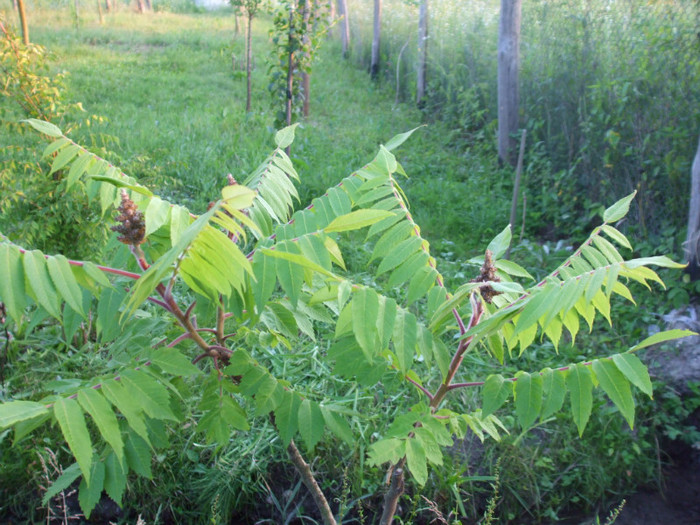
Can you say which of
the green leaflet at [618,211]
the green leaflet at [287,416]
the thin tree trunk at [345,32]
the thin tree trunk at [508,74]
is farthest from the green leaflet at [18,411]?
the thin tree trunk at [345,32]

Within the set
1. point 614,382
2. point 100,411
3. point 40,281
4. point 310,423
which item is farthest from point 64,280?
point 614,382

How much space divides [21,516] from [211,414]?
1.45 m

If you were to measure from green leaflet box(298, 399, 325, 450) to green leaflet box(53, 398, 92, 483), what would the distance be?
1.85 feet

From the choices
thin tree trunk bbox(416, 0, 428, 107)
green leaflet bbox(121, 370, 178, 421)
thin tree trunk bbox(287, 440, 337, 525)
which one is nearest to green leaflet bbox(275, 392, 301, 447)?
thin tree trunk bbox(287, 440, 337, 525)

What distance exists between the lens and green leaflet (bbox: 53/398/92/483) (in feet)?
3.75

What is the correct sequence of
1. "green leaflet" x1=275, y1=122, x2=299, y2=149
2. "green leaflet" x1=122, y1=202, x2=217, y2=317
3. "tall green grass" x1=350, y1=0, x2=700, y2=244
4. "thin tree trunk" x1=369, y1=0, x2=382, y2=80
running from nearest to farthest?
"green leaflet" x1=122, y1=202, x2=217, y2=317 < "green leaflet" x1=275, y1=122, x2=299, y2=149 < "tall green grass" x1=350, y1=0, x2=700, y2=244 < "thin tree trunk" x1=369, y1=0, x2=382, y2=80

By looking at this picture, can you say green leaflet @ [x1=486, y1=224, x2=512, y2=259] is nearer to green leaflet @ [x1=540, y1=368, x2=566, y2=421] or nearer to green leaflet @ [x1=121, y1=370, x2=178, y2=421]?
green leaflet @ [x1=540, y1=368, x2=566, y2=421]

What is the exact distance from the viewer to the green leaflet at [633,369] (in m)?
1.35

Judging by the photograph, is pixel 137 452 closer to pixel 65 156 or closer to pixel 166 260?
pixel 166 260

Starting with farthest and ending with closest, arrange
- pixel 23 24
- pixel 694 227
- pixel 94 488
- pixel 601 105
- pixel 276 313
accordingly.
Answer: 1. pixel 23 24
2. pixel 601 105
3. pixel 694 227
4. pixel 276 313
5. pixel 94 488

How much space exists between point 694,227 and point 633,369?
298cm

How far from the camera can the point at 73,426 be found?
1.18 metres

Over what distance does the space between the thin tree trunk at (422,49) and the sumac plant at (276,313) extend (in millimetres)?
7433

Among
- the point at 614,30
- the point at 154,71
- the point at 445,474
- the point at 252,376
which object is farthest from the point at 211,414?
the point at 154,71
